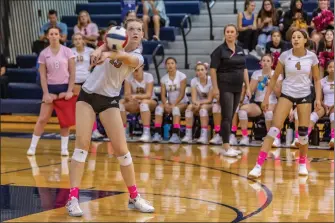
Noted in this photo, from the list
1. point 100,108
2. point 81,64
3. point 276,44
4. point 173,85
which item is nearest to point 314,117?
point 276,44

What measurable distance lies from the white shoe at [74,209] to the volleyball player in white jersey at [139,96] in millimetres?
6408

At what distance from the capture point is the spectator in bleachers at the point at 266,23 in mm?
14012

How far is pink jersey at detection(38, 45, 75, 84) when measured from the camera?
10.6 meters

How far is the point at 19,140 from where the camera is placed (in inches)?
523

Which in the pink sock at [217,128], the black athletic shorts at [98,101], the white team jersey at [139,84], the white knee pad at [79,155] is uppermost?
the black athletic shorts at [98,101]

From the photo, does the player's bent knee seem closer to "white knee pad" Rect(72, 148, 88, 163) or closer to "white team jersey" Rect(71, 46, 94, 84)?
"white knee pad" Rect(72, 148, 88, 163)

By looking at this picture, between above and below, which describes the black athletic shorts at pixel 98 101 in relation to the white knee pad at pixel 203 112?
above

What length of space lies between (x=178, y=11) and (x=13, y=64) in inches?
154

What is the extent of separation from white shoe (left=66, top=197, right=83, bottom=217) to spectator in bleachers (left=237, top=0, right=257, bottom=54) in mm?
8231

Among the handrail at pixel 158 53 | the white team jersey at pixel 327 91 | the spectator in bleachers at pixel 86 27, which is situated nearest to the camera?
the white team jersey at pixel 327 91

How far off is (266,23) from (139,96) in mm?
2865

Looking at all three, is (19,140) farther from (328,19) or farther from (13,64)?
(328,19)

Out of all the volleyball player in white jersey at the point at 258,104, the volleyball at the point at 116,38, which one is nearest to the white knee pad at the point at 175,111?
the volleyball player in white jersey at the point at 258,104

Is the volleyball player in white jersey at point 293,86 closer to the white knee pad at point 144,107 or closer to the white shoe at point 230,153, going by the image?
the white shoe at point 230,153
